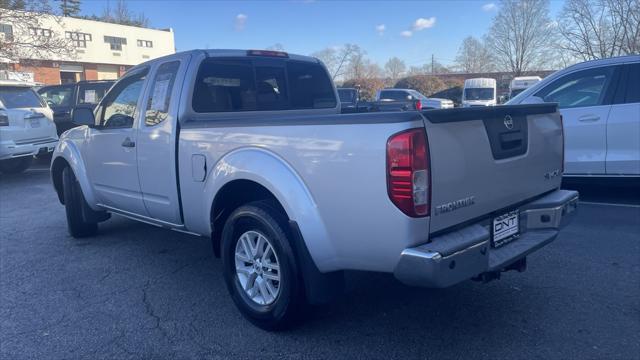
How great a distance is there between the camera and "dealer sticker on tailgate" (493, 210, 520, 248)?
3.07 m

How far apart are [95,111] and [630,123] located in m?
6.31

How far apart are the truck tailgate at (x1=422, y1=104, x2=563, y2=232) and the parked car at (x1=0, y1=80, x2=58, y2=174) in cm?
956

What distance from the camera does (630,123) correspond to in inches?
239

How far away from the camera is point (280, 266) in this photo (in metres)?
3.12

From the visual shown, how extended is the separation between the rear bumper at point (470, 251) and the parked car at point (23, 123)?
951 cm

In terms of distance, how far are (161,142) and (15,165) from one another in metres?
8.87

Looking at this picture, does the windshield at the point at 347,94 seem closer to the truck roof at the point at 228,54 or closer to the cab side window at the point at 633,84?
the cab side window at the point at 633,84

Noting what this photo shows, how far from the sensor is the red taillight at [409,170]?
2508 mm

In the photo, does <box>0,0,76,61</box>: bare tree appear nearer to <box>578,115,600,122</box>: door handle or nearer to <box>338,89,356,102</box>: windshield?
<box>338,89,356,102</box>: windshield

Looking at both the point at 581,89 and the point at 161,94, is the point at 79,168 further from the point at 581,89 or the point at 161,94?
the point at 581,89

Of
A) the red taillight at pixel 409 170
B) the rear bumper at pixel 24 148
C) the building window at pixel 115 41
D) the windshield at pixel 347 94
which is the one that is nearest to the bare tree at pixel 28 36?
the rear bumper at pixel 24 148

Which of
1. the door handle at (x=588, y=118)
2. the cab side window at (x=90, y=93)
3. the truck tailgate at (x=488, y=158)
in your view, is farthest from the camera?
the cab side window at (x=90, y=93)

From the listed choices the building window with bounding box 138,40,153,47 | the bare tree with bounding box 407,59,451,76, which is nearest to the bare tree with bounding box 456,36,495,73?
the bare tree with bounding box 407,59,451,76

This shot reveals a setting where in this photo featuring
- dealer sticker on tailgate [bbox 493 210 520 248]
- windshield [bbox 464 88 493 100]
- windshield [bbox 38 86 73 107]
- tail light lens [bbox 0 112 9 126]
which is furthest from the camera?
windshield [bbox 464 88 493 100]
